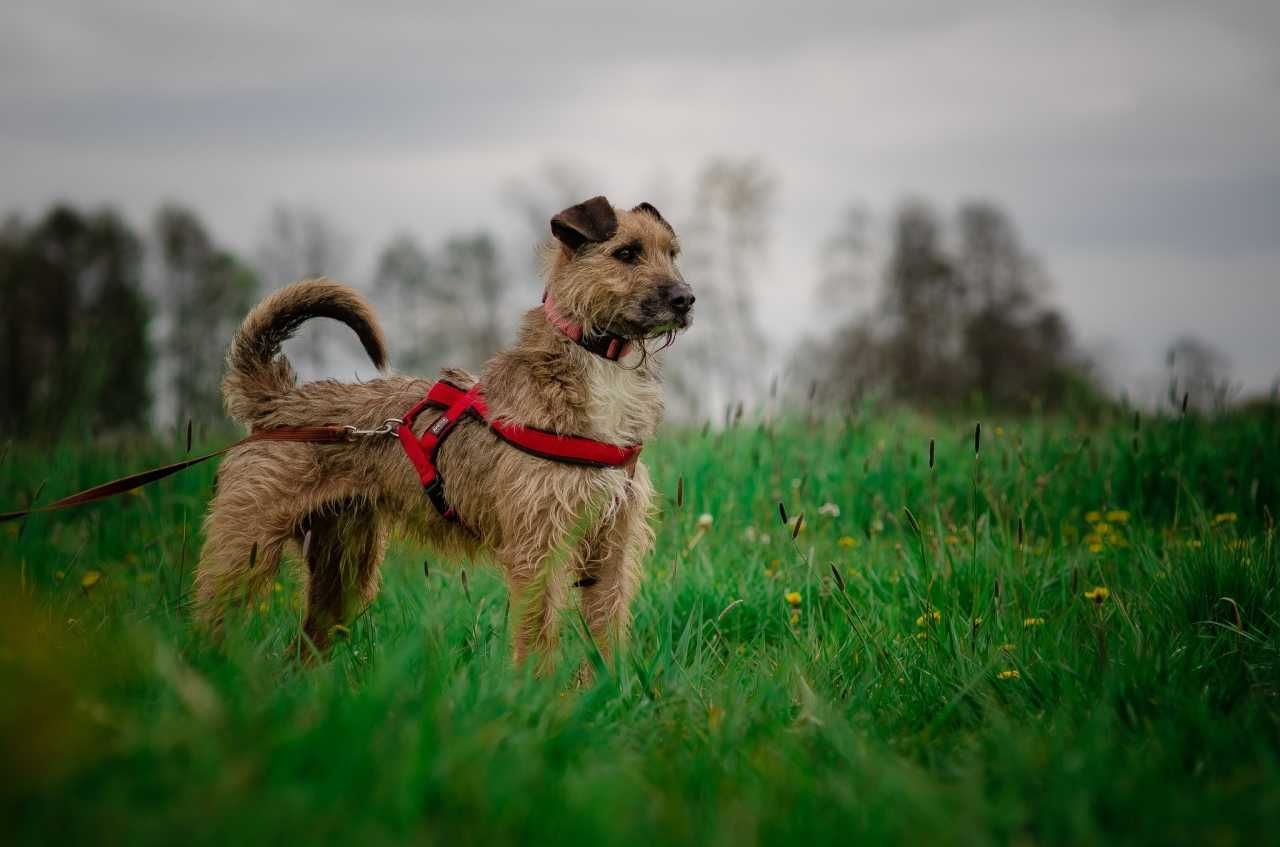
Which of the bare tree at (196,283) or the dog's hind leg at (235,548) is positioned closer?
the dog's hind leg at (235,548)

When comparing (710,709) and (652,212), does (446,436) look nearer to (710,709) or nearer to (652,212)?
(652,212)

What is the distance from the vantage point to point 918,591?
14.4 ft

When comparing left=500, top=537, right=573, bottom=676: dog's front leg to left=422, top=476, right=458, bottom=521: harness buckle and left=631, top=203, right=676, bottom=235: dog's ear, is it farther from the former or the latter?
left=631, top=203, right=676, bottom=235: dog's ear

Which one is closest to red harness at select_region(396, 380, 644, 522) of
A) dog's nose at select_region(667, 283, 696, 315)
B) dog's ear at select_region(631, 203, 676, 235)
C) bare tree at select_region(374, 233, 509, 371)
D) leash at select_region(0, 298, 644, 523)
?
leash at select_region(0, 298, 644, 523)

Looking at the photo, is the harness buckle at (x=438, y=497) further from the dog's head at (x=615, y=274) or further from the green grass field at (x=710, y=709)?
the dog's head at (x=615, y=274)

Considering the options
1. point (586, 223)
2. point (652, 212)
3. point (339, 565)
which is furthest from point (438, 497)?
point (652, 212)

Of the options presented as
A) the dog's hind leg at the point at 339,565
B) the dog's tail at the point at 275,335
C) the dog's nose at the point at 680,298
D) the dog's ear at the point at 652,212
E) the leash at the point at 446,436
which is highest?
the dog's ear at the point at 652,212

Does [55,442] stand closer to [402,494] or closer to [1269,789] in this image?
[402,494]

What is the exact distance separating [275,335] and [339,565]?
138 cm

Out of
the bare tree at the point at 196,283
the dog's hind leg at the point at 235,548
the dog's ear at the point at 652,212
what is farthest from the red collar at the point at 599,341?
the bare tree at the point at 196,283

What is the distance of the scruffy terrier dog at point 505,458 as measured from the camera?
3.87m

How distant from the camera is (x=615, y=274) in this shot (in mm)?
4070

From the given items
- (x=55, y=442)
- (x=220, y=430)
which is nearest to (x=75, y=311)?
(x=220, y=430)

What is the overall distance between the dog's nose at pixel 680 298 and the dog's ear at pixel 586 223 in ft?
1.71
